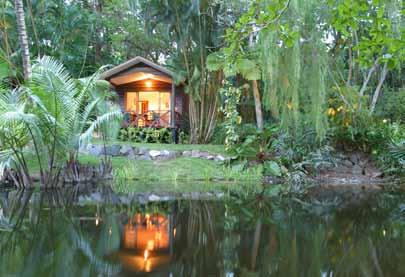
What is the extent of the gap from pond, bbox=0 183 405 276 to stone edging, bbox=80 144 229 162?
173 inches

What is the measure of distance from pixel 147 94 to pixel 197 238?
12173 mm

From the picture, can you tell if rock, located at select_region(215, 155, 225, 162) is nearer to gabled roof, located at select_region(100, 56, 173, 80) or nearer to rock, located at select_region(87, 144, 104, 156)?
rock, located at select_region(87, 144, 104, 156)

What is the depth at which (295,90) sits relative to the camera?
902cm

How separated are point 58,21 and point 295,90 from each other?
9.81 metres

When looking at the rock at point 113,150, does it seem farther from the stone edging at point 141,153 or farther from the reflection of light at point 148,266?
the reflection of light at point 148,266

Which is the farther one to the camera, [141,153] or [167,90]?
[167,90]

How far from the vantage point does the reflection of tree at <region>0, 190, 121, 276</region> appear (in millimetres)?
3014

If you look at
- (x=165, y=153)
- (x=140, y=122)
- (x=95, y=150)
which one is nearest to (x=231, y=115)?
(x=165, y=153)

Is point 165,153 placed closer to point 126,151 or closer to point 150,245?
point 126,151

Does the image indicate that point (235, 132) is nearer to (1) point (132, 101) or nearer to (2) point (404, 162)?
(2) point (404, 162)

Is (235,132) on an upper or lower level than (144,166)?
upper

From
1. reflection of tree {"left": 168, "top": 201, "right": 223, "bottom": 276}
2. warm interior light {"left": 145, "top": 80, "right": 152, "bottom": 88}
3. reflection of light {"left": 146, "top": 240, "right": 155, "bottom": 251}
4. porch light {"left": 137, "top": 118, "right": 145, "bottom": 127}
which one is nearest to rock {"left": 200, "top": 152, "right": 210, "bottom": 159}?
porch light {"left": 137, "top": 118, "right": 145, "bottom": 127}

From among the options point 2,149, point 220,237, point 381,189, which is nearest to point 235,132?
point 381,189

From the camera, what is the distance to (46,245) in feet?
12.1
